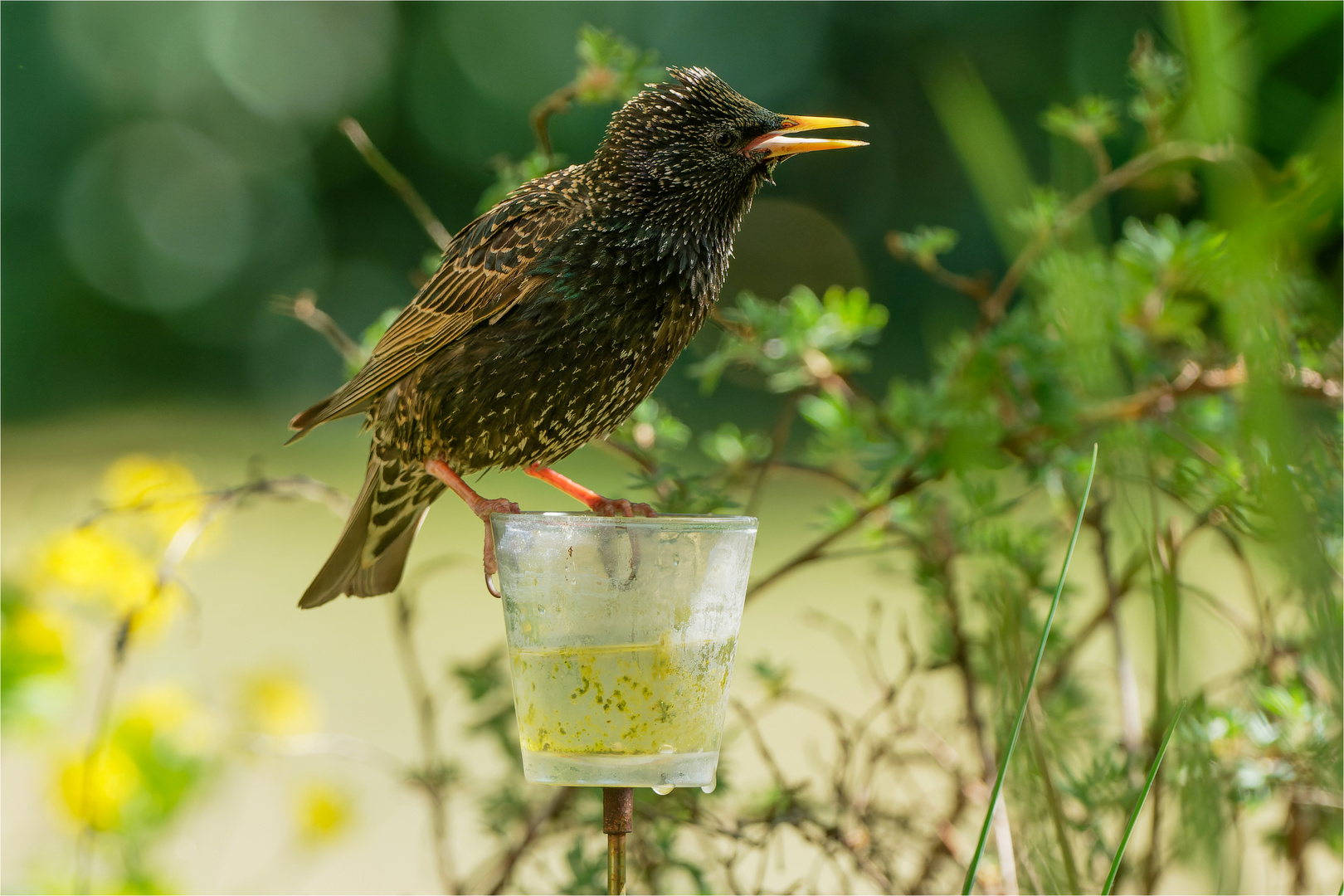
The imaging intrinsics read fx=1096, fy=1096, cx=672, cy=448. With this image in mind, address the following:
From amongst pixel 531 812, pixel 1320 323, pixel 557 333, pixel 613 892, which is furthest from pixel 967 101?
pixel 531 812

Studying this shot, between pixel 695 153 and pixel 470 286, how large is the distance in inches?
14.5

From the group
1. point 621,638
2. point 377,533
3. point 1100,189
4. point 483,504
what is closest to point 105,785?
point 377,533

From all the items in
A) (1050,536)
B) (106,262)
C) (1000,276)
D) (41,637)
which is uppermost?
(106,262)

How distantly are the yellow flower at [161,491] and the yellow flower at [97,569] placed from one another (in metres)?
0.07

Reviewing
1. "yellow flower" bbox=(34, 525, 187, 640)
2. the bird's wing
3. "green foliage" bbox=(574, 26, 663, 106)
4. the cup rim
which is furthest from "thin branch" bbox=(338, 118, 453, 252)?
"yellow flower" bbox=(34, 525, 187, 640)

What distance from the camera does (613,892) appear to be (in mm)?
1088

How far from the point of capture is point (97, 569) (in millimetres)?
1916

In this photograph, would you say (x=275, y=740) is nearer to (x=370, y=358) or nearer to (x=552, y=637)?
(x=370, y=358)

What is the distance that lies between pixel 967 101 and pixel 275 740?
1.58 metres

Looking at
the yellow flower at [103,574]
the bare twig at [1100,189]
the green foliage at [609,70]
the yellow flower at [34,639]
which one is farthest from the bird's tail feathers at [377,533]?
the bare twig at [1100,189]

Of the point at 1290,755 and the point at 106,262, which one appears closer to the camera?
the point at 1290,755

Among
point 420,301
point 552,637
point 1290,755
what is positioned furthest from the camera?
point 420,301

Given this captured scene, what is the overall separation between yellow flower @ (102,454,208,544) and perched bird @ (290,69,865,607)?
0.55 m

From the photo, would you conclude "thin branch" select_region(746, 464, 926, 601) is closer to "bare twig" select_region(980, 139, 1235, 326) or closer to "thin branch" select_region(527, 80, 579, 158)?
"bare twig" select_region(980, 139, 1235, 326)
